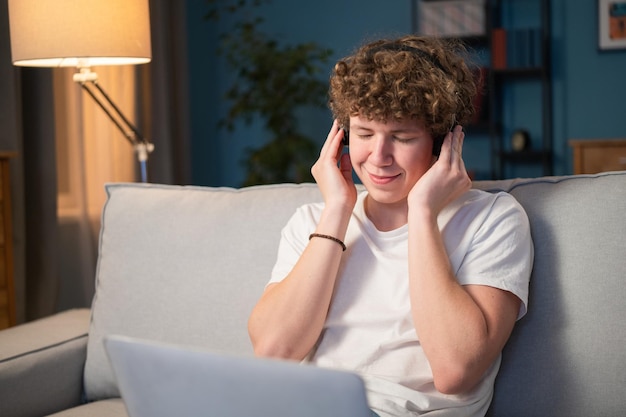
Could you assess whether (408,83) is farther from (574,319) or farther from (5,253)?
(5,253)

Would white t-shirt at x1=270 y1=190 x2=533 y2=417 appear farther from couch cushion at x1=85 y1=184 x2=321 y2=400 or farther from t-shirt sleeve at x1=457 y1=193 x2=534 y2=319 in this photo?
couch cushion at x1=85 y1=184 x2=321 y2=400

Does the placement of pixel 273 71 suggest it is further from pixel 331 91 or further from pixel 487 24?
pixel 331 91

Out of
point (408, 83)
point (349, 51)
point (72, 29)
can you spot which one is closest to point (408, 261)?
point (408, 83)

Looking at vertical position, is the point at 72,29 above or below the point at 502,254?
above

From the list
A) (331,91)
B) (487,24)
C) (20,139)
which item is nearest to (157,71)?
(20,139)

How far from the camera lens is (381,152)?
1453 mm

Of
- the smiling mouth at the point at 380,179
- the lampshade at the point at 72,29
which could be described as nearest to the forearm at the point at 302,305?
the smiling mouth at the point at 380,179

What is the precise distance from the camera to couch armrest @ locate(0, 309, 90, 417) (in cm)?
174

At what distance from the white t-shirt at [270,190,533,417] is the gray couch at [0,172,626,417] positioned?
100 millimetres

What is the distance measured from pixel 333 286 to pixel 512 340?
0.35 m

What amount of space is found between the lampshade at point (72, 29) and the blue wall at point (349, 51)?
2983mm

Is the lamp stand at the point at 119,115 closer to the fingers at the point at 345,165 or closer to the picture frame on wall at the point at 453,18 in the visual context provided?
the fingers at the point at 345,165

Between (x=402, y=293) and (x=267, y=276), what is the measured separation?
1.28 feet

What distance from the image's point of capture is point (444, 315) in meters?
1.33
